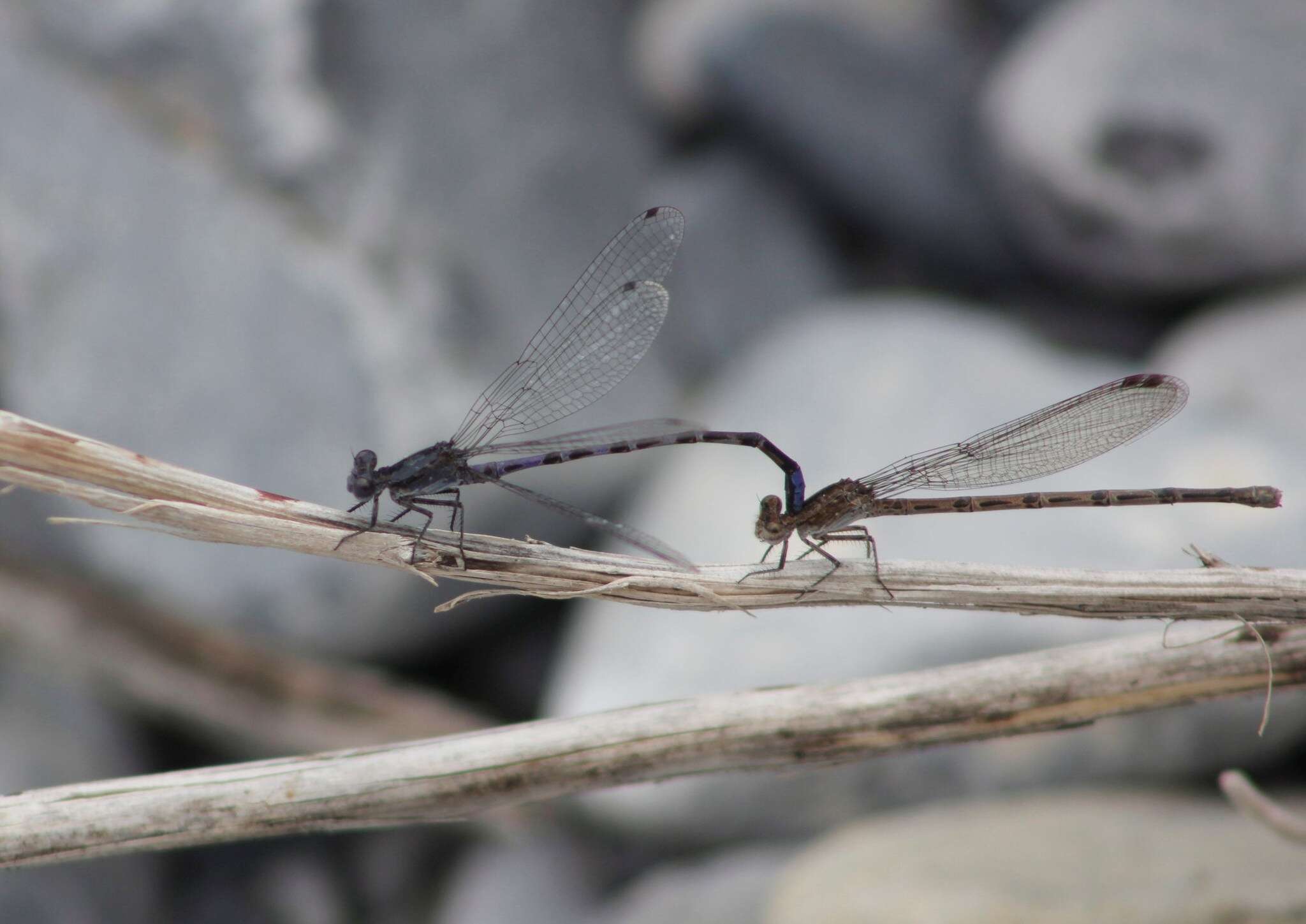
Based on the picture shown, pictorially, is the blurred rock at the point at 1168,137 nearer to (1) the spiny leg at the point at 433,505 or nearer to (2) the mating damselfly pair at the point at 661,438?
(2) the mating damselfly pair at the point at 661,438

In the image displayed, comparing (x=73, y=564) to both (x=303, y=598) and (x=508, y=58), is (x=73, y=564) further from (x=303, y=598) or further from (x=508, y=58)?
(x=508, y=58)

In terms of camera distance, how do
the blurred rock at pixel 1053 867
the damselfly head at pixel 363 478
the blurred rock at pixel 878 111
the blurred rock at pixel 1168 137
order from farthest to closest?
the blurred rock at pixel 878 111 → the blurred rock at pixel 1168 137 → the blurred rock at pixel 1053 867 → the damselfly head at pixel 363 478

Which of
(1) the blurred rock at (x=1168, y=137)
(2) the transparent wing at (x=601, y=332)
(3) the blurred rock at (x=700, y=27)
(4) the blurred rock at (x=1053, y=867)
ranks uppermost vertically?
(3) the blurred rock at (x=700, y=27)

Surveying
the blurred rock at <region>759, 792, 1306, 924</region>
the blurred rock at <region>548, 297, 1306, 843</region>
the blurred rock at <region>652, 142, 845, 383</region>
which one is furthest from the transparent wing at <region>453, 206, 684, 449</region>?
the blurred rock at <region>652, 142, 845, 383</region>

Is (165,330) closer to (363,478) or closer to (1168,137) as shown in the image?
(363,478)

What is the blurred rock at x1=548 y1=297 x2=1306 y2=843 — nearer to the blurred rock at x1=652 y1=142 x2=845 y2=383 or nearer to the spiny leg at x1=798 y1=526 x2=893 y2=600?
the blurred rock at x1=652 y1=142 x2=845 y2=383

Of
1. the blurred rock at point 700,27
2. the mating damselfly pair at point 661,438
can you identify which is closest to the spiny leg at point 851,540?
the mating damselfly pair at point 661,438

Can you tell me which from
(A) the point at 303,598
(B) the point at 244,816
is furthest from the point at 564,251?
(B) the point at 244,816
